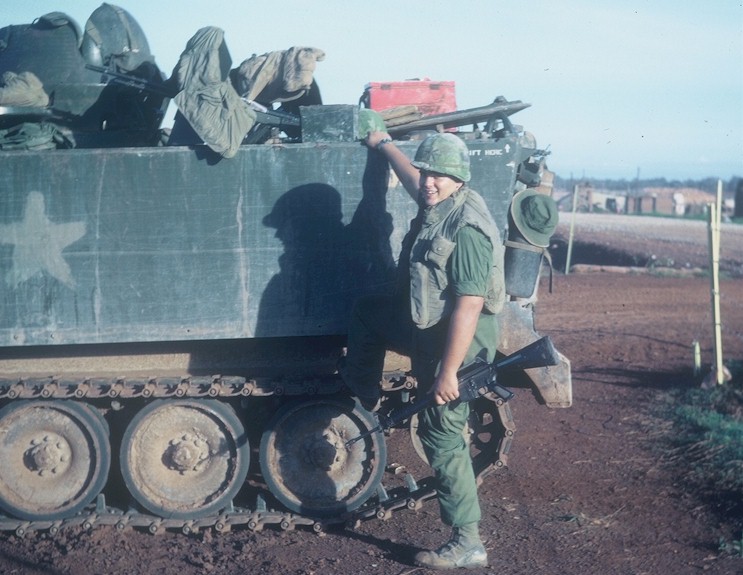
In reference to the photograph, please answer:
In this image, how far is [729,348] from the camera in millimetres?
11320

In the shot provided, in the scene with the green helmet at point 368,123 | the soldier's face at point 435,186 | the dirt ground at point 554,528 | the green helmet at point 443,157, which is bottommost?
the dirt ground at point 554,528

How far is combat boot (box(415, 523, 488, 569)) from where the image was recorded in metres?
4.73

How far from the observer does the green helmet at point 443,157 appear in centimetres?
→ 443

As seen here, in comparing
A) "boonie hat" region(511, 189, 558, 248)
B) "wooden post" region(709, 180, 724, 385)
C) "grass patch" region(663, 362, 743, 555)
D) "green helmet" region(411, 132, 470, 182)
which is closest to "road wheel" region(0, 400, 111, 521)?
"green helmet" region(411, 132, 470, 182)

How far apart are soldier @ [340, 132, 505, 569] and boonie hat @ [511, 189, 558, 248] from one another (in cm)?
64

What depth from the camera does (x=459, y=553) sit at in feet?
15.5

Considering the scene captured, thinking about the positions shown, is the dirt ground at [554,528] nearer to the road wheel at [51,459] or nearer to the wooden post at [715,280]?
the road wheel at [51,459]

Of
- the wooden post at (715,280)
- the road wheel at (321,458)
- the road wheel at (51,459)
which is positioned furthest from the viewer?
the wooden post at (715,280)

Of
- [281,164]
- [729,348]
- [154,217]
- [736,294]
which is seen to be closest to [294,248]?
[281,164]

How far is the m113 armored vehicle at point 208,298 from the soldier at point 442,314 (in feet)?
0.88

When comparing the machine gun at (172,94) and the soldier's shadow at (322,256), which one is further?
the machine gun at (172,94)

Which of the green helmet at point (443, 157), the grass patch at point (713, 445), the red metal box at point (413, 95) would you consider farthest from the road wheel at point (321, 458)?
the red metal box at point (413, 95)

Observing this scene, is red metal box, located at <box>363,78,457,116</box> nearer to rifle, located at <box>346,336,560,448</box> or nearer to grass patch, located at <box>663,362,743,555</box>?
rifle, located at <box>346,336,560,448</box>

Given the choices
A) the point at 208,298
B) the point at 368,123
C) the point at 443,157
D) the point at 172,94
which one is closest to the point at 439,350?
the point at 443,157
